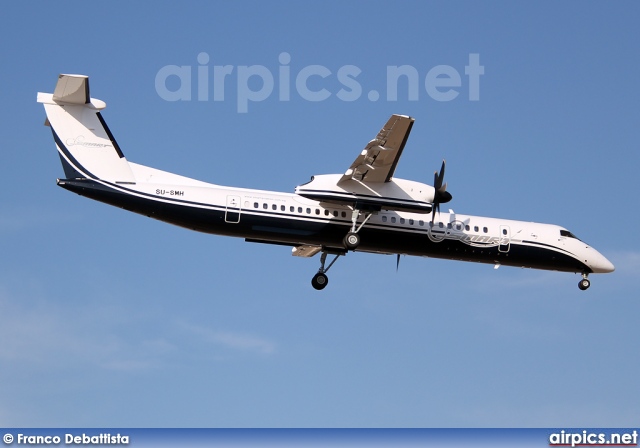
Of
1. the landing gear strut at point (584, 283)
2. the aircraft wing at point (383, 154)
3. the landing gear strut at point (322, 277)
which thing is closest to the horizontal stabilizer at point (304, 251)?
the landing gear strut at point (322, 277)

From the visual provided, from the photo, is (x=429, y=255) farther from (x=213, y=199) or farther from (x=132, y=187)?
(x=132, y=187)

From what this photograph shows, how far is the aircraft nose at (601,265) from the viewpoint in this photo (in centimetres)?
3944

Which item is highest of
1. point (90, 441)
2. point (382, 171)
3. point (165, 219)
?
point (382, 171)

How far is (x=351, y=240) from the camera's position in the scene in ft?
117

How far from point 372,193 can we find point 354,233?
1.59m

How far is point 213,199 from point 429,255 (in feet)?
27.9

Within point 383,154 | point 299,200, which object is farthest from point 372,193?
point 299,200

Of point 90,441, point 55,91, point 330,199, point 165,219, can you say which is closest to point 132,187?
point 165,219

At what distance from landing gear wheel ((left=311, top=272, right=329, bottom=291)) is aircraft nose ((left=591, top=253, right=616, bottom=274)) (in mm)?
10473

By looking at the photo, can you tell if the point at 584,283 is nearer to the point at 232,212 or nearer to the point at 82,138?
the point at 232,212

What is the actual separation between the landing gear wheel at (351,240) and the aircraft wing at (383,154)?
6.46ft

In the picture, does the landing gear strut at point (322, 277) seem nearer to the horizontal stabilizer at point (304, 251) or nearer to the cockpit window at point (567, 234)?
the horizontal stabilizer at point (304, 251)

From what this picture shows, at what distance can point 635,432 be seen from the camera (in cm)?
2859

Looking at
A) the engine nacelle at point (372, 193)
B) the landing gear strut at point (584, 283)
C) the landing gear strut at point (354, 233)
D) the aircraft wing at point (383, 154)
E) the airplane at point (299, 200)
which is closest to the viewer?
the aircraft wing at point (383, 154)
